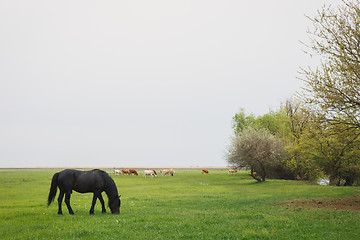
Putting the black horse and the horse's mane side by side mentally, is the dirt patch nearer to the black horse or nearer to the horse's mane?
the horse's mane

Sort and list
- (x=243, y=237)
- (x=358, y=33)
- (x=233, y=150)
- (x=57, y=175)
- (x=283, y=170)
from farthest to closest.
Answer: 1. (x=283, y=170)
2. (x=233, y=150)
3. (x=358, y=33)
4. (x=57, y=175)
5. (x=243, y=237)

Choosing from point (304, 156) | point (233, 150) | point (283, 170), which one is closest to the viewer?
point (304, 156)

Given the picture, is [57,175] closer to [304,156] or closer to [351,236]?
[351,236]

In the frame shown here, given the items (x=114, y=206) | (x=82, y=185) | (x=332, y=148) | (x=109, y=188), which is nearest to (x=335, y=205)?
(x=332, y=148)

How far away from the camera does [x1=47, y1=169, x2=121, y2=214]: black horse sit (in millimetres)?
17734

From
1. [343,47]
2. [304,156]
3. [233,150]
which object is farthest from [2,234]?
[233,150]

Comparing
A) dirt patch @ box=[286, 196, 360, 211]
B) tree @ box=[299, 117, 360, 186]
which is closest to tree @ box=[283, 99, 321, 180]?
tree @ box=[299, 117, 360, 186]

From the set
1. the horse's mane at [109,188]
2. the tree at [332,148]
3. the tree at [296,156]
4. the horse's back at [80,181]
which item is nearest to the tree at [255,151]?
the tree at [296,156]

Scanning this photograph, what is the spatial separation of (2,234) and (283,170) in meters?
62.2

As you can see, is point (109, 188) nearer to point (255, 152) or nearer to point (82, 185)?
point (82, 185)

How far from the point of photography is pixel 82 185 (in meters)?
18.1

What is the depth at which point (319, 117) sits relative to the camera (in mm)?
21375

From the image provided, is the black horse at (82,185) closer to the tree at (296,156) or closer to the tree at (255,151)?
the tree at (296,156)

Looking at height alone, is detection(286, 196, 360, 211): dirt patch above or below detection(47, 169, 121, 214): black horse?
below
